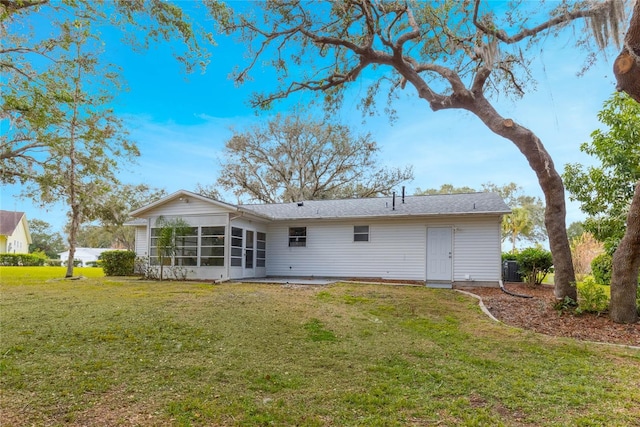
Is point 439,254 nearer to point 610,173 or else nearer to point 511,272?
point 511,272

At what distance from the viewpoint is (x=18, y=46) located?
5434mm

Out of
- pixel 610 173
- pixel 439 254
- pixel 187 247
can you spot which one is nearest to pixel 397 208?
pixel 439 254

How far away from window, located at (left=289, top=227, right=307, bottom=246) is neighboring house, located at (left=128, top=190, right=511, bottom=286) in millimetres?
41

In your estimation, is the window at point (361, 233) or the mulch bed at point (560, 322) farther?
the window at point (361, 233)

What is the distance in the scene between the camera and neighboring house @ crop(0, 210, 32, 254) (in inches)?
1240

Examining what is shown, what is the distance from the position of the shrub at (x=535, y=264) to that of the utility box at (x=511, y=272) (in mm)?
1534

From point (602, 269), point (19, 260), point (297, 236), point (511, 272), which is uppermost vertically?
point (297, 236)

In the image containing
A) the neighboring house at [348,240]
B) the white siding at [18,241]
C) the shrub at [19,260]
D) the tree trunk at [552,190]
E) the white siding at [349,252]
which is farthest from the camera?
the white siding at [18,241]

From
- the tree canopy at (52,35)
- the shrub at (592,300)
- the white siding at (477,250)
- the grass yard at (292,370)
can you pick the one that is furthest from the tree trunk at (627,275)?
the tree canopy at (52,35)

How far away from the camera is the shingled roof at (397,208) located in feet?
42.1

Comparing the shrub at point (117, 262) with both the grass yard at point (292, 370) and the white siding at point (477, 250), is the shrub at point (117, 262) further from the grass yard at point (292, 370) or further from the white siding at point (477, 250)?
the white siding at point (477, 250)

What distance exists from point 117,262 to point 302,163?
13915 mm

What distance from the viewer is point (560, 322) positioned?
7004mm

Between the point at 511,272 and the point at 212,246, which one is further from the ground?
the point at 212,246
